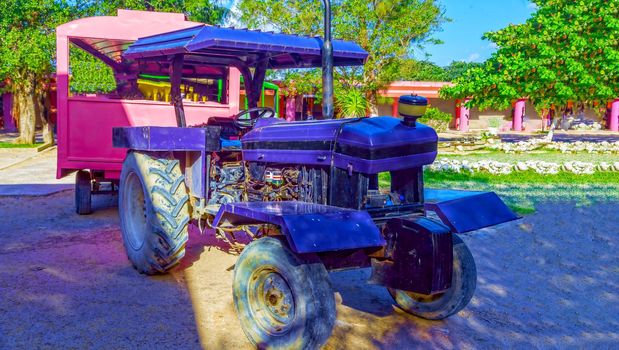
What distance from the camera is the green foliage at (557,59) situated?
64.8ft

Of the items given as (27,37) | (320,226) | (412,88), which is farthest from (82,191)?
(412,88)

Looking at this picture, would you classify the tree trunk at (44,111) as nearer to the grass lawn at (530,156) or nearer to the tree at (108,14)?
the tree at (108,14)

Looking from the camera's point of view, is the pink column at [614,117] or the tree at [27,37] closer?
the tree at [27,37]

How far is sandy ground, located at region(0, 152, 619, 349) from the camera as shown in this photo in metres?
3.90

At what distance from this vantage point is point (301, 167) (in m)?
4.41

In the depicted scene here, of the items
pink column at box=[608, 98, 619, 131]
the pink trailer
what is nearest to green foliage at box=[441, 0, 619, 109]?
the pink trailer

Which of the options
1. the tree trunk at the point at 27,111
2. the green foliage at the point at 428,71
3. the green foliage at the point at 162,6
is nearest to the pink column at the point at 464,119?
the green foliage at the point at 428,71

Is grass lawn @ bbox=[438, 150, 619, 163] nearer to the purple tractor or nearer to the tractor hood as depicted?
the purple tractor

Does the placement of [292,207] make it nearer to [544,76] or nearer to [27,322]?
[27,322]

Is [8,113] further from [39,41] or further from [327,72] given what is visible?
[327,72]

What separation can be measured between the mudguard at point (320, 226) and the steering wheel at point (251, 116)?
1510mm

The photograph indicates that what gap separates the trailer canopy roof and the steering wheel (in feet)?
1.82

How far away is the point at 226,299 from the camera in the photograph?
4.64 meters

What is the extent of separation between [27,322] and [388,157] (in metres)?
2.83
